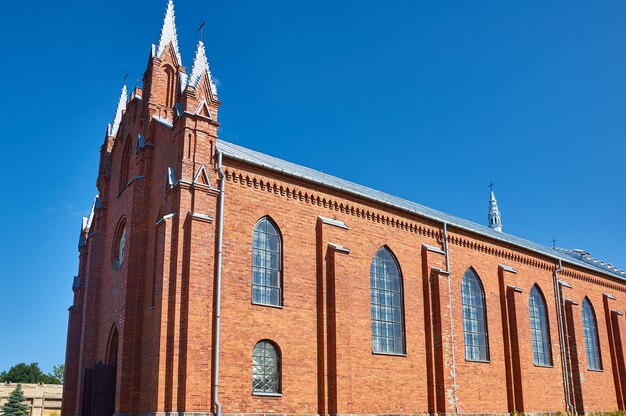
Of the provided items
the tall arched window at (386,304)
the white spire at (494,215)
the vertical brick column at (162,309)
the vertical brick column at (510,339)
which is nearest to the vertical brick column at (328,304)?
the tall arched window at (386,304)

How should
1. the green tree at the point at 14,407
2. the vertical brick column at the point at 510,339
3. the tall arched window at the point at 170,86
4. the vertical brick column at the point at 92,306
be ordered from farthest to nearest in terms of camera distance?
the green tree at the point at 14,407 < the vertical brick column at the point at 510,339 < the vertical brick column at the point at 92,306 < the tall arched window at the point at 170,86

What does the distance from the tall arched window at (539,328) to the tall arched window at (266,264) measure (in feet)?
53.9

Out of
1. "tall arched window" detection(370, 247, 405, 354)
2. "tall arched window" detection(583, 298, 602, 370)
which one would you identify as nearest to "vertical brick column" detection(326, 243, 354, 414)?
"tall arched window" detection(370, 247, 405, 354)

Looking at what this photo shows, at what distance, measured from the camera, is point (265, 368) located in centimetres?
1930

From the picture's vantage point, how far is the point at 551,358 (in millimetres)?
31297

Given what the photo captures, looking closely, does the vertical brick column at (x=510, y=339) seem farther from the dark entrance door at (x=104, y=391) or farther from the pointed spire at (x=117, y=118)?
the pointed spire at (x=117, y=118)

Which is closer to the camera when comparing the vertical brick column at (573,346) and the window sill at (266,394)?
the window sill at (266,394)

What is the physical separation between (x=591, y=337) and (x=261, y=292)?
2437 centimetres

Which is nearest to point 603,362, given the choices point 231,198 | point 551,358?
point 551,358

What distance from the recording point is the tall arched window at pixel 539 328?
3078 cm

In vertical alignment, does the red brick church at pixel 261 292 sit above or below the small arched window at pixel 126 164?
below

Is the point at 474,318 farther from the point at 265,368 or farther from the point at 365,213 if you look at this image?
the point at 265,368

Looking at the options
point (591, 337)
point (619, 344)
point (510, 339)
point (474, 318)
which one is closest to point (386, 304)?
point (474, 318)

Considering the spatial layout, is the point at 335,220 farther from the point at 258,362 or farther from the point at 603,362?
the point at 603,362
